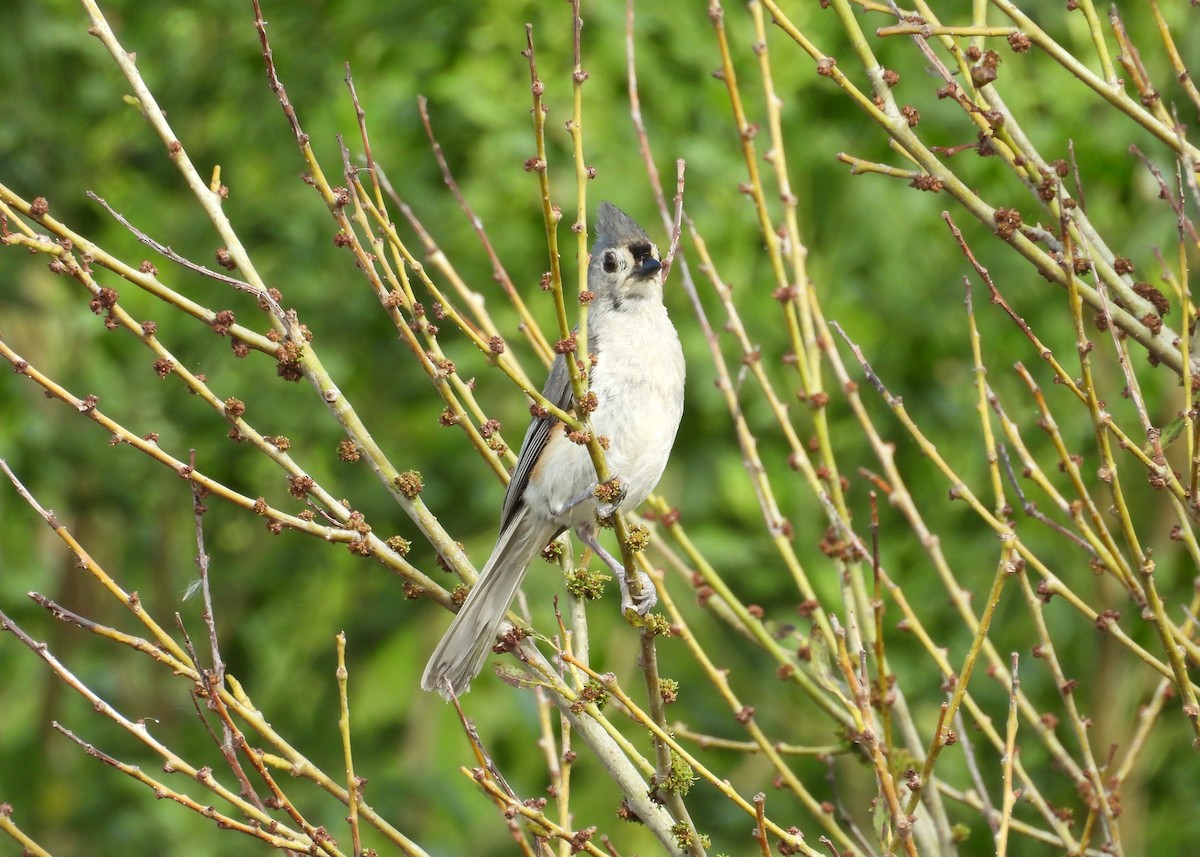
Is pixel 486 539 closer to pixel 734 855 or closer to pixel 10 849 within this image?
pixel 734 855

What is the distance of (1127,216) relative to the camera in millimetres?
5375

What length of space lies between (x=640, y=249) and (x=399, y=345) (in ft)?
7.07

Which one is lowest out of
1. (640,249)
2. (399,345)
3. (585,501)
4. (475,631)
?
(399,345)

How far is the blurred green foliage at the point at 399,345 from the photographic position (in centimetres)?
530

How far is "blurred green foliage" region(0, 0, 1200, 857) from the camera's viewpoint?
209 inches

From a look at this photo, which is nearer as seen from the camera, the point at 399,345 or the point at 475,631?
the point at 475,631

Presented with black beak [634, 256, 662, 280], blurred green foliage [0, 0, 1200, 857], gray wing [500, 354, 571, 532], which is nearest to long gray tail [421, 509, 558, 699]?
gray wing [500, 354, 571, 532]

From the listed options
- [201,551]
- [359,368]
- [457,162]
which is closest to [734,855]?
[359,368]

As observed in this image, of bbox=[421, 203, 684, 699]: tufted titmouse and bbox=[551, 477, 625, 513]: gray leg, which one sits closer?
bbox=[551, 477, 625, 513]: gray leg

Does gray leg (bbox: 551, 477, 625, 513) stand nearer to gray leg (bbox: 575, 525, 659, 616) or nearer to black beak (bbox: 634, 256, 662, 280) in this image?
gray leg (bbox: 575, 525, 659, 616)

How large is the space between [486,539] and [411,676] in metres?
0.99

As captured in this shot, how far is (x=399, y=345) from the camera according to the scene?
6.01m

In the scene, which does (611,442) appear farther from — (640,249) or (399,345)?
(399,345)

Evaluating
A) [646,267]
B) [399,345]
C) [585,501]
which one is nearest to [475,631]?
[585,501]
